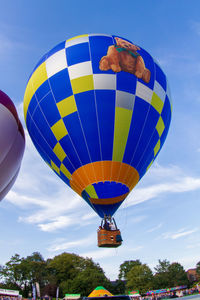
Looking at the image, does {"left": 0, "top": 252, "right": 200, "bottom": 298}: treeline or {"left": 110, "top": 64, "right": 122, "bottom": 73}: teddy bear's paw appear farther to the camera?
{"left": 0, "top": 252, "right": 200, "bottom": 298}: treeline

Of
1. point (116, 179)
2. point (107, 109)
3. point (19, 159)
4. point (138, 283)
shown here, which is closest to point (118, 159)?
point (116, 179)

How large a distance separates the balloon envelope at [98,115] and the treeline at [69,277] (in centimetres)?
3991

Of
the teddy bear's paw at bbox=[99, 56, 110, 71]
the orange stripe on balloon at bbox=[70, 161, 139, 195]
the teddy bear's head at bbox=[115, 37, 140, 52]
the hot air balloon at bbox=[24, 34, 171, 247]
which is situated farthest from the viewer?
the teddy bear's head at bbox=[115, 37, 140, 52]

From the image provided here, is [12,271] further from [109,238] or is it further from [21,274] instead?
[109,238]

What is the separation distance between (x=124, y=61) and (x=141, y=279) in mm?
50481

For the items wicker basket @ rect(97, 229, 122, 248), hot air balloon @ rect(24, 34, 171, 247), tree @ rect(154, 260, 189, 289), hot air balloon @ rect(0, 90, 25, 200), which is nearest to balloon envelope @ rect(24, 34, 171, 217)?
hot air balloon @ rect(24, 34, 171, 247)

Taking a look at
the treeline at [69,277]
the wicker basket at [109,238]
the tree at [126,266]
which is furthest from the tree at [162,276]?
the wicker basket at [109,238]

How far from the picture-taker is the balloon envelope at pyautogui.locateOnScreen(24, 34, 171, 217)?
10.5 metres

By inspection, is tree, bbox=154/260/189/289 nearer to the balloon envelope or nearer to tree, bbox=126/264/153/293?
tree, bbox=126/264/153/293

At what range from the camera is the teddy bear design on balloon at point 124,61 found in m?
11.0

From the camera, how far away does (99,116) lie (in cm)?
1056

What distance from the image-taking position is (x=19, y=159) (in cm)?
1127

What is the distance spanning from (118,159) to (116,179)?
2.68 feet

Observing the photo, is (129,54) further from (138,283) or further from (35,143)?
(138,283)
